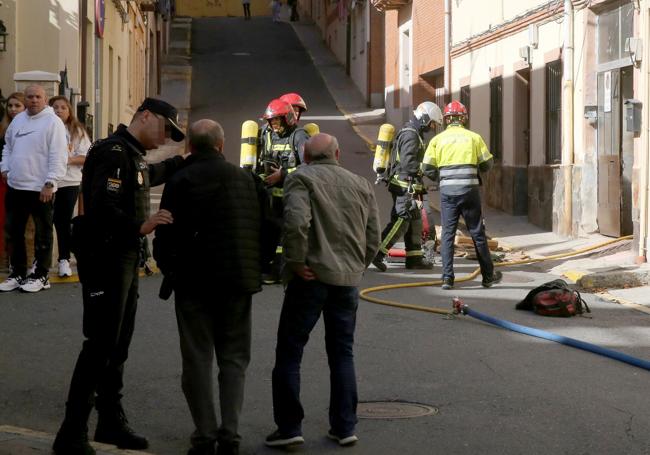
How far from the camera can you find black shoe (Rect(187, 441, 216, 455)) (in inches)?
236

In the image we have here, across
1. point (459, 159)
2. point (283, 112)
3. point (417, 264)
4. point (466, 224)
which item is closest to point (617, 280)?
point (466, 224)

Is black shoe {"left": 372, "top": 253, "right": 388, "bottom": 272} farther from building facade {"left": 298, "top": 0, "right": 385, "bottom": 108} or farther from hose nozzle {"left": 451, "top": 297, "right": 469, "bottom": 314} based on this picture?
building facade {"left": 298, "top": 0, "right": 385, "bottom": 108}

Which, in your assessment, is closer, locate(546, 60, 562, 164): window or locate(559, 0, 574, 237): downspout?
locate(559, 0, 574, 237): downspout

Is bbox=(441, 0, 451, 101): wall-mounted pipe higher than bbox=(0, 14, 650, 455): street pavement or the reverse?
higher

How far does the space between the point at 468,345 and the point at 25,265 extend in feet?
15.5

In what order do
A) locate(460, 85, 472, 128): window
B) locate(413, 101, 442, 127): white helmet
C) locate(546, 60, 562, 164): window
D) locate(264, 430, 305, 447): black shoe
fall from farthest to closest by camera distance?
locate(460, 85, 472, 128): window → locate(546, 60, 562, 164): window → locate(413, 101, 442, 127): white helmet → locate(264, 430, 305, 447): black shoe

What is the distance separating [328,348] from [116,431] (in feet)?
3.93

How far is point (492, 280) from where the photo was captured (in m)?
12.7

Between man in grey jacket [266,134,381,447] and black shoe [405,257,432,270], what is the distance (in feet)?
25.6

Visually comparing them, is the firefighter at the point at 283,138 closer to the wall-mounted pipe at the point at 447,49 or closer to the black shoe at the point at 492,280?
the black shoe at the point at 492,280

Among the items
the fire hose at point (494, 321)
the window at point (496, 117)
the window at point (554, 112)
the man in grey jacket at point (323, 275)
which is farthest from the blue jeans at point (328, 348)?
the window at point (496, 117)

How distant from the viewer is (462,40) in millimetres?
26219

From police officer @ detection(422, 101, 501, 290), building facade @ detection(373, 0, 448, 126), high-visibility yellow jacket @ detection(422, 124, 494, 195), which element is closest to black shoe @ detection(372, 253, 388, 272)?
police officer @ detection(422, 101, 501, 290)

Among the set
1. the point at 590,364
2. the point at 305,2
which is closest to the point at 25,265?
the point at 590,364
